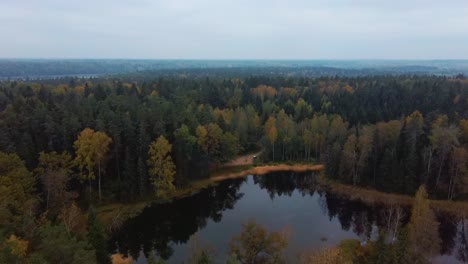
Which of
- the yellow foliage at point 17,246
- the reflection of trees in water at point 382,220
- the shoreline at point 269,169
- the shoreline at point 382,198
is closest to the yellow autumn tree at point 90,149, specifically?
→ the yellow foliage at point 17,246

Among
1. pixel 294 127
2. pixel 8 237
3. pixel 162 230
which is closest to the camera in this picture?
pixel 8 237

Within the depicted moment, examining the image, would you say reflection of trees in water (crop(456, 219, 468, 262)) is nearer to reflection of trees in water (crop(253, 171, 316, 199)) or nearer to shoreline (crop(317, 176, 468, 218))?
shoreline (crop(317, 176, 468, 218))

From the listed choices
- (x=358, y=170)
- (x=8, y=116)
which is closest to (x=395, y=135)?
(x=358, y=170)

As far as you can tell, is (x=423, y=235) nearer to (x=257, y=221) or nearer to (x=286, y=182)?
(x=257, y=221)

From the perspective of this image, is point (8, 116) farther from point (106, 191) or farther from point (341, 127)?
point (341, 127)

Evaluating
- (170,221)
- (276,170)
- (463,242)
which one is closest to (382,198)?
(463,242)

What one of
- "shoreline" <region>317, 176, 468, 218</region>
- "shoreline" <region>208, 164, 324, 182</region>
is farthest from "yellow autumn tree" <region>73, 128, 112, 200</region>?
"shoreline" <region>317, 176, 468, 218</region>
